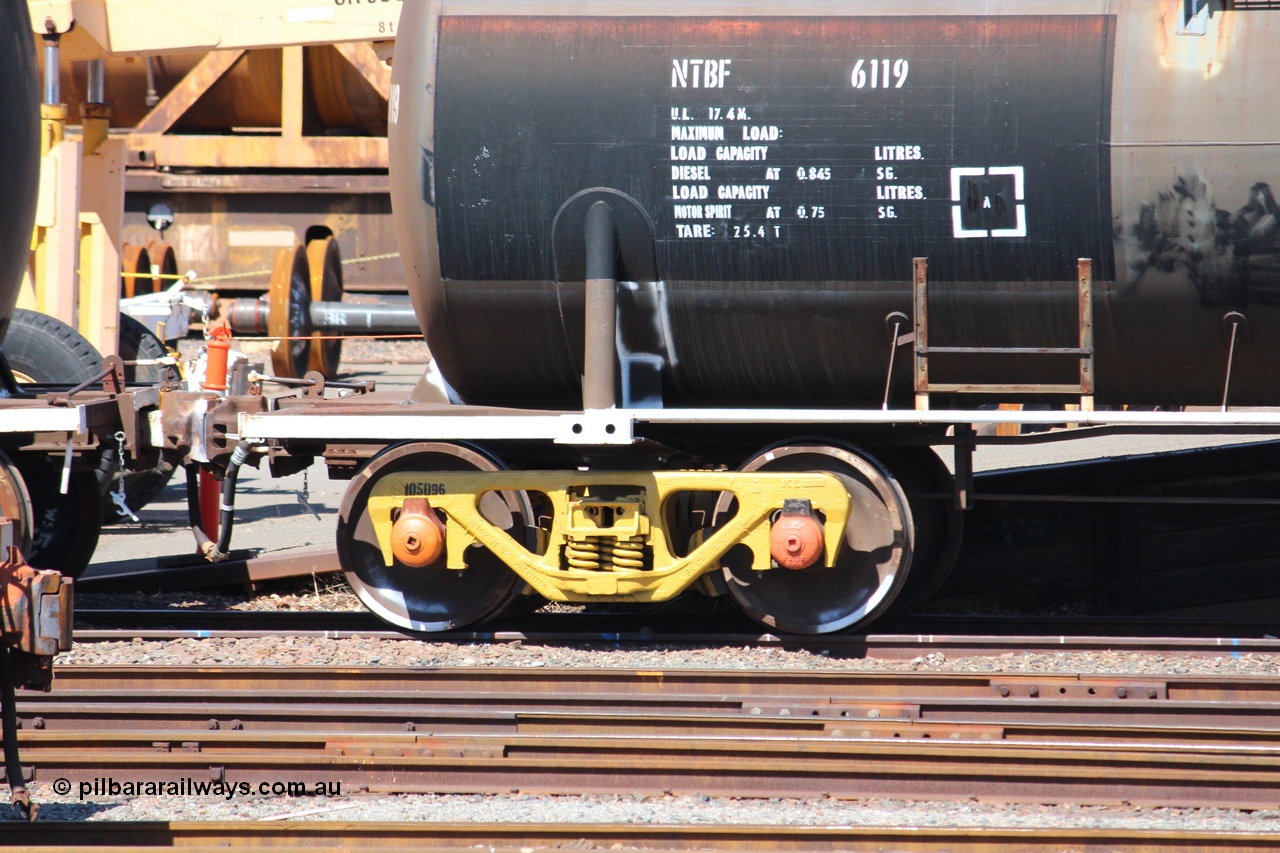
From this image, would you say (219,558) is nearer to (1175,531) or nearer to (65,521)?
(65,521)

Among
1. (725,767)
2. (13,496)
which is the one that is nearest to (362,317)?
(13,496)

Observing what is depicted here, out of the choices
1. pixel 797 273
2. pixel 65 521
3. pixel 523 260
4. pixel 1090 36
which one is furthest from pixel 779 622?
pixel 65 521

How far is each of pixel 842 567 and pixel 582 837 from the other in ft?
8.85

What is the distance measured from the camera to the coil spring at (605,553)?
6.66 meters

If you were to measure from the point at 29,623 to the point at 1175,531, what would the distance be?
6100mm

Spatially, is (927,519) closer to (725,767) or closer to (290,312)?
(725,767)

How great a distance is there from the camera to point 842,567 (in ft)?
22.2

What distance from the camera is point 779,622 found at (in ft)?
22.2

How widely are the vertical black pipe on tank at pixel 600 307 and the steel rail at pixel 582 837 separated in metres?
2.53

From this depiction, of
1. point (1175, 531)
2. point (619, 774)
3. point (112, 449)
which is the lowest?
point (619, 774)

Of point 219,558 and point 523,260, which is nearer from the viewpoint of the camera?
point 523,260

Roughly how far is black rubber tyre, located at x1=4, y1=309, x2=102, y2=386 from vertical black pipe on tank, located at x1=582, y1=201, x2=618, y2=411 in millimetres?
4536

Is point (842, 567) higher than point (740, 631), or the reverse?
point (842, 567)

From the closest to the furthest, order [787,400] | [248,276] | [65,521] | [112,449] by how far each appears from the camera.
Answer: [787,400], [112,449], [65,521], [248,276]
